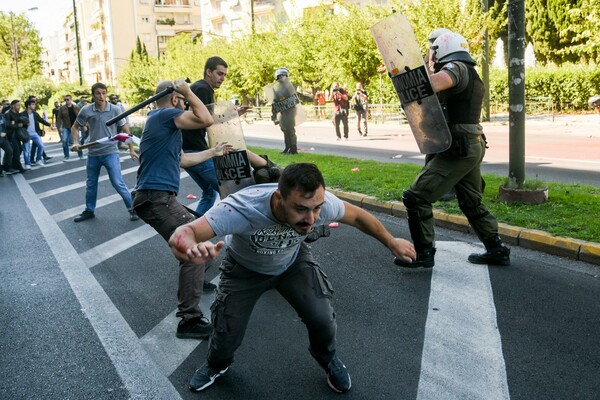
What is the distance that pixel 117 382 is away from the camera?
3.50 m

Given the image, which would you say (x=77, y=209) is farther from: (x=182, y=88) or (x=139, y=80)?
(x=139, y=80)

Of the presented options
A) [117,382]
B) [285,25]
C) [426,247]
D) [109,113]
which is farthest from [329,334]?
[285,25]

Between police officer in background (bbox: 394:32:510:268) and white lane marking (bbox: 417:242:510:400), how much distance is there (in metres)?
0.25

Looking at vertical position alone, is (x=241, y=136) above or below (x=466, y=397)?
above

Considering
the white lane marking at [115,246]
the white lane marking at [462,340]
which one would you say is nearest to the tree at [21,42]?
the white lane marking at [115,246]

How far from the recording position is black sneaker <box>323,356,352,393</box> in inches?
129

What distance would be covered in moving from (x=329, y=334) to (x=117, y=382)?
4.13 ft

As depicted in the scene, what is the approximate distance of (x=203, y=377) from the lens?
11.2ft

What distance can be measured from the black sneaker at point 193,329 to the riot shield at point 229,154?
3.99ft

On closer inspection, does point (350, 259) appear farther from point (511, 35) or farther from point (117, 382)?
point (511, 35)

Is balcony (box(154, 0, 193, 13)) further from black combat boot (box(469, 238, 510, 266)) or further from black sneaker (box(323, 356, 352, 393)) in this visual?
black sneaker (box(323, 356, 352, 393))

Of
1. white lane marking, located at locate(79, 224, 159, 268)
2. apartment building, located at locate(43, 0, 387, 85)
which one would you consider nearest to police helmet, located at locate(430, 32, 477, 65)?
white lane marking, located at locate(79, 224, 159, 268)

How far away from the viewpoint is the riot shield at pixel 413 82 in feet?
15.8

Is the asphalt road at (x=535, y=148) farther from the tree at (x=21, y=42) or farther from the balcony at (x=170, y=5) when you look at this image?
the balcony at (x=170, y=5)
